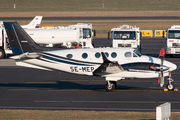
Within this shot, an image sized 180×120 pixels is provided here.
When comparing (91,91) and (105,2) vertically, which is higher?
(105,2)

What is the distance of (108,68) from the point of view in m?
21.4

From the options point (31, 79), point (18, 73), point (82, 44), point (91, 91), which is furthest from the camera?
point (82, 44)

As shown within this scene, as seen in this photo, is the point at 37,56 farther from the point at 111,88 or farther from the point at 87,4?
the point at 87,4

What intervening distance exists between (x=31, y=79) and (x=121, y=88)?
8.05 m

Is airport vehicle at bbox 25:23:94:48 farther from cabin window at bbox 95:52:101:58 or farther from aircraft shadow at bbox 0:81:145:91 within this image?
cabin window at bbox 95:52:101:58

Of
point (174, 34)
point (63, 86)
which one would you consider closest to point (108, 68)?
point (63, 86)

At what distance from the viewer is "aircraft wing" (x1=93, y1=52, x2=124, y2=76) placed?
69.1 ft

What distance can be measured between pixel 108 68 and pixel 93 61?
135 centimetres

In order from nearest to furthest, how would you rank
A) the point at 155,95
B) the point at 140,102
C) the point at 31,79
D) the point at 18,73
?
the point at 140,102 < the point at 155,95 < the point at 31,79 < the point at 18,73

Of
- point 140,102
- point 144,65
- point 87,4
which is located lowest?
point 140,102

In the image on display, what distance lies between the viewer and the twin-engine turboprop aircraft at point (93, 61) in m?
21.3

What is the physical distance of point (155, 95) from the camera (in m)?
21.0

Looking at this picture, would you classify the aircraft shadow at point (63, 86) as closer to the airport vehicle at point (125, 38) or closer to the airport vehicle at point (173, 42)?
the airport vehicle at point (125, 38)

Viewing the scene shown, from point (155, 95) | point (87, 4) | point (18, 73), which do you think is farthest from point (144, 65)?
point (87, 4)
